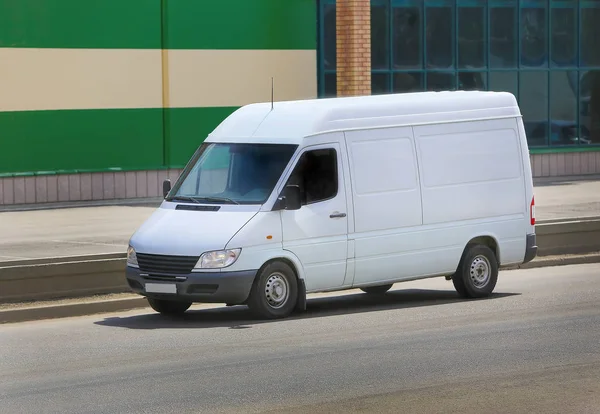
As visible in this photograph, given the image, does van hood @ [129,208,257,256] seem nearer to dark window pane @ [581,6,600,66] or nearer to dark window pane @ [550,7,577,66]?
dark window pane @ [550,7,577,66]

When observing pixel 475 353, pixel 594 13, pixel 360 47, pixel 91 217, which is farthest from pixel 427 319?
pixel 594 13

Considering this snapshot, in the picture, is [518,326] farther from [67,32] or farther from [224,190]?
[67,32]

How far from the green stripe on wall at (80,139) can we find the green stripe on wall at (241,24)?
1.65 meters

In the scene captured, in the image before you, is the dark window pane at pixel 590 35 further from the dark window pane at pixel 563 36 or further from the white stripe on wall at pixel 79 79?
the white stripe on wall at pixel 79 79

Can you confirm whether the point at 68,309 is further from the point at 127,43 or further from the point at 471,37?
the point at 471,37

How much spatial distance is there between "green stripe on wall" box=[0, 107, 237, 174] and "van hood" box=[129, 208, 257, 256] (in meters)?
11.6

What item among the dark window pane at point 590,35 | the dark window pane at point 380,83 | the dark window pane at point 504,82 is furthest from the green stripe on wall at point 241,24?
the dark window pane at point 590,35

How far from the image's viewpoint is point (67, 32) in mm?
26125

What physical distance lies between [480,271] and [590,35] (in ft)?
61.4

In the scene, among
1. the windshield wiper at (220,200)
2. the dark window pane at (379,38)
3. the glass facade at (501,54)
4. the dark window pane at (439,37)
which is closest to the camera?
the windshield wiper at (220,200)

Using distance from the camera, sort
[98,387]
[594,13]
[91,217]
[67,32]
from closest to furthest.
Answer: [98,387] → [91,217] → [67,32] → [594,13]

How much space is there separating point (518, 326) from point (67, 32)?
48.0 ft

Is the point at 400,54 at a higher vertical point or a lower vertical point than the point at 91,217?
higher

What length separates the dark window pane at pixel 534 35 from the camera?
3259 cm
